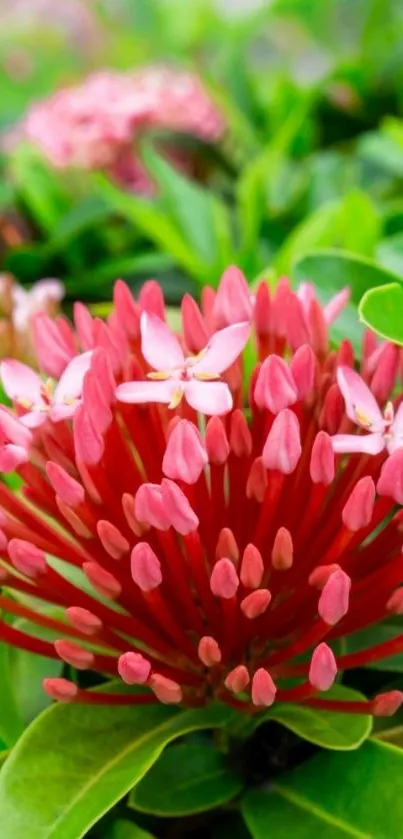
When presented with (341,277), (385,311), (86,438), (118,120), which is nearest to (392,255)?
(341,277)

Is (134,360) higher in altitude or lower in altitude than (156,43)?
higher

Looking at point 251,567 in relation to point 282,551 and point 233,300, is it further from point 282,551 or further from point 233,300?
point 233,300

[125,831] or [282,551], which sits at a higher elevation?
[282,551]

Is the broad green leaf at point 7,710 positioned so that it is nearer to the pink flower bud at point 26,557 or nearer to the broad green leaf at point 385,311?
the pink flower bud at point 26,557

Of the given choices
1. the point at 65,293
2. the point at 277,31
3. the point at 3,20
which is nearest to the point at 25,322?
the point at 65,293

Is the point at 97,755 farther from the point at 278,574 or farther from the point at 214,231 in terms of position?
the point at 214,231

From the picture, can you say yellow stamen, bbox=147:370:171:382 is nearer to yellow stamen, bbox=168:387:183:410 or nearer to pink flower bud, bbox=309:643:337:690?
yellow stamen, bbox=168:387:183:410

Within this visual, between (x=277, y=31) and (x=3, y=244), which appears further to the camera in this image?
(x=277, y=31)
